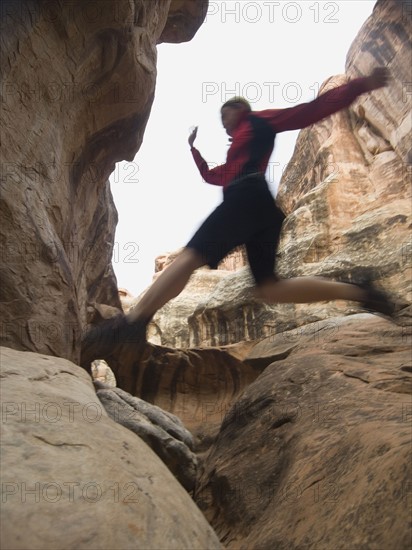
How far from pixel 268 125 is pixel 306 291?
3.96 feet

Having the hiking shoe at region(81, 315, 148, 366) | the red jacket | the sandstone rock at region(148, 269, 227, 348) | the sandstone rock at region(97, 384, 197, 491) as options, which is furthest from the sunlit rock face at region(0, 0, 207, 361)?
the sandstone rock at region(148, 269, 227, 348)

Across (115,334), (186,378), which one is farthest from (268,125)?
(186,378)

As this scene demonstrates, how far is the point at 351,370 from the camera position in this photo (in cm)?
633

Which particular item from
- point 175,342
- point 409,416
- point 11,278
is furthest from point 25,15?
point 175,342

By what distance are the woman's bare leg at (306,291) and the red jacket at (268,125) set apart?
810 mm

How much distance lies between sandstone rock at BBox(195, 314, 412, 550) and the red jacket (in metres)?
2.06

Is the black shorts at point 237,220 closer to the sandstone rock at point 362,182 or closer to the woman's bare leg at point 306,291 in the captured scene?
the woman's bare leg at point 306,291

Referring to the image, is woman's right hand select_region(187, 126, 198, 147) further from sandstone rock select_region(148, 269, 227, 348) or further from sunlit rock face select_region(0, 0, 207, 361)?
sandstone rock select_region(148, 269, 227, 348)

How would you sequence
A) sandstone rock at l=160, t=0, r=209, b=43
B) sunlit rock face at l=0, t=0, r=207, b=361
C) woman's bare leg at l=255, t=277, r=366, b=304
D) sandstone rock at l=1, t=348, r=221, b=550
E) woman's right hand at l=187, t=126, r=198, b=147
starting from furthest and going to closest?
sandstone rock at l=160, t=0, r=209, b=43, sunlit rock face at l=0, t=0, r=207, b=361, woman's right hand at l=187, t=126, r=198, b=147, woman's bare leg at l=255, t=277, r=366, b=304, sandstone rock at l=1, t=348, r=221, b=550

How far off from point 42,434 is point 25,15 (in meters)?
4.62

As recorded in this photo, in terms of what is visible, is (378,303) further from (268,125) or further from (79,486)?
(79,486)

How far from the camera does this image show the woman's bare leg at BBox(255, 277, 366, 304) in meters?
4.26

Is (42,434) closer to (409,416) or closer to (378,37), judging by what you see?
(409,416)

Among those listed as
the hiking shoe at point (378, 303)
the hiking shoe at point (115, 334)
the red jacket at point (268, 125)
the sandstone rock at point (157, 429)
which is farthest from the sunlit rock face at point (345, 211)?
the hiking shoe at point (115, 334)
